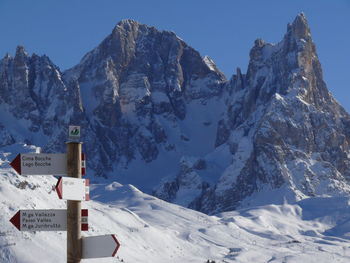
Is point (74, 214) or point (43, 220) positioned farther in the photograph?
point (74, 214)

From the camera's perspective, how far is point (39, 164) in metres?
19.1

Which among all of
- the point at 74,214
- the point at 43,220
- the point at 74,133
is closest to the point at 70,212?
the point at 74,214

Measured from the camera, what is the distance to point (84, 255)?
1919cm

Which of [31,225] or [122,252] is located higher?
[31,225]

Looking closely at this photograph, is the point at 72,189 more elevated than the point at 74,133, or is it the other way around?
the point at 74,133

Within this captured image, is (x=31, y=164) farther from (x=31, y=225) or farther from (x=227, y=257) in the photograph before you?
(x=227, y=257)

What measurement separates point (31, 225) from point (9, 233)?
10796cm

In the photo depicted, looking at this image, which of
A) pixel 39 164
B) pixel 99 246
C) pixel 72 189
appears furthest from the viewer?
pixel 39 164

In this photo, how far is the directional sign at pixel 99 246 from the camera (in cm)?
1872

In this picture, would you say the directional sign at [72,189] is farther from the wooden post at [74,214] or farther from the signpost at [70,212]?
the wooden post at [74,214]

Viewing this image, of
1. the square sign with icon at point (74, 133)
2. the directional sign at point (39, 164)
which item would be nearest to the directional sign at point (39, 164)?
the directional sign at point (39, 164)

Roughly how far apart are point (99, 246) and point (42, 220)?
50.9 inches

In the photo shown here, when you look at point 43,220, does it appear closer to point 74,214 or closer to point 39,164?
point 74,214

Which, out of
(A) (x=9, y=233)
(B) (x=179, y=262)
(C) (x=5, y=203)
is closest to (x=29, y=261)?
(A) (x=9, y=233)
